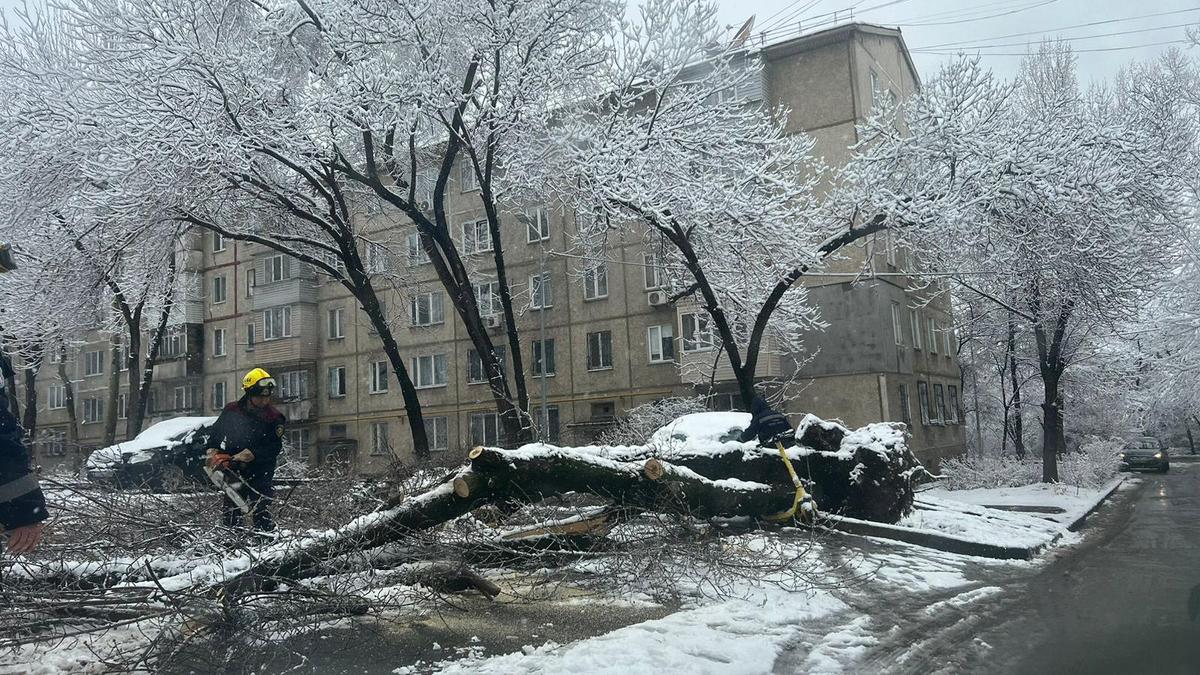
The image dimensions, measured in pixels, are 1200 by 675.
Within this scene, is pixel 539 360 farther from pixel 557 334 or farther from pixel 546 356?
pixel 557 334

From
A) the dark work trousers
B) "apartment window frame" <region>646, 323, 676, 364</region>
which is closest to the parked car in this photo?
"apartment window frame" <region>646, 323, 676, 364</region>

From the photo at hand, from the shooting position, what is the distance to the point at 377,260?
1972cm

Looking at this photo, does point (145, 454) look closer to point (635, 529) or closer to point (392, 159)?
point (392, 159)

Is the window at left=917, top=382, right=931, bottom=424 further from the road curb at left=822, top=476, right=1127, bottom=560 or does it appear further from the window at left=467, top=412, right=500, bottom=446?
the road curb at left=822, top=476, right=1127, bottom=560

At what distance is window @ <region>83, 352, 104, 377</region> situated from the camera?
46031 mm

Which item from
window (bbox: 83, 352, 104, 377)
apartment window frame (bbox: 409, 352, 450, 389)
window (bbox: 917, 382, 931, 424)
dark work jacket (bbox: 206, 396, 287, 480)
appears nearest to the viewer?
dark work jacket (bbox: 206, 396, 287, 480)

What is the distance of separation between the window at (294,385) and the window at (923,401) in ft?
79.2

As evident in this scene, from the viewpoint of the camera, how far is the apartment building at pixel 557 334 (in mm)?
25016

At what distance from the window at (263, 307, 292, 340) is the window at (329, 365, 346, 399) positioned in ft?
8.21

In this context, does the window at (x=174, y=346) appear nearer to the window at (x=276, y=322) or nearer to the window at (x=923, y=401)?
the window at (x=276, y=322)

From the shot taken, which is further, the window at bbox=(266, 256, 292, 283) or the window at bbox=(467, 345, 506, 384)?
the window at bbox=(266, 256, 292, 283)

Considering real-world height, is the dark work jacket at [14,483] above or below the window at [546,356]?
below

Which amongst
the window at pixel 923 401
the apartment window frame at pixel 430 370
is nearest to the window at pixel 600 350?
the apartment window frame at pixel 430 370

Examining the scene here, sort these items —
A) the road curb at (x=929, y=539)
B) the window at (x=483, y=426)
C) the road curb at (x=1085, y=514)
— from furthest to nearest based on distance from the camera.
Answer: the window at (x=483, y=426), the road curb at (x=1085, y=514), the road curb at (x=929, y=539)
